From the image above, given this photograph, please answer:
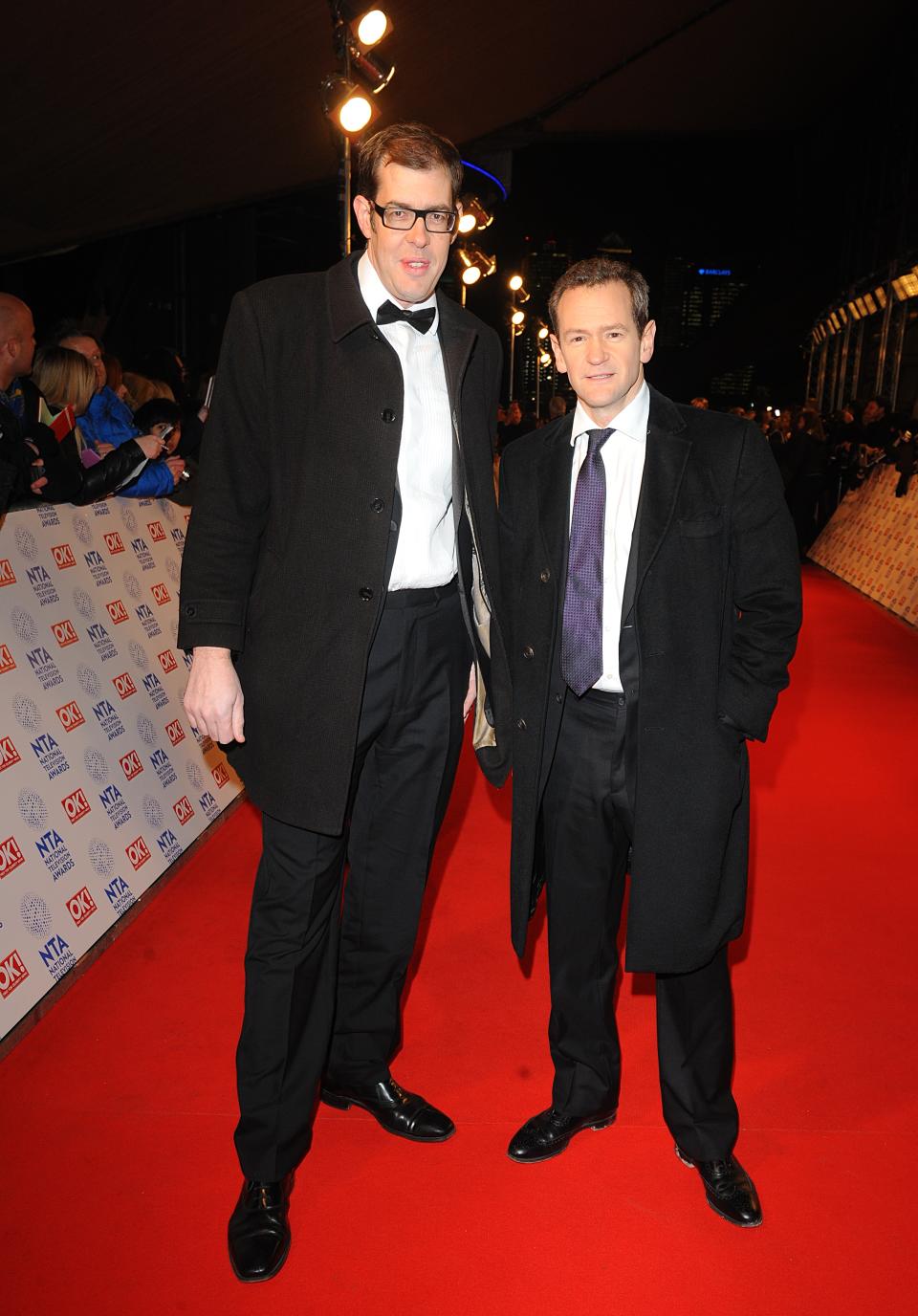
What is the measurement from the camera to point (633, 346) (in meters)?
1.92

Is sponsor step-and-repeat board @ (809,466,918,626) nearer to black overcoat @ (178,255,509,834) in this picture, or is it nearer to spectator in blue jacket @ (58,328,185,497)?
spectator in blue jacket @ (58,328,185,497)

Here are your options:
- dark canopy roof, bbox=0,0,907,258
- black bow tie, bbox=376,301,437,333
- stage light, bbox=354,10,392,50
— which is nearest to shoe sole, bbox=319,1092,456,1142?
black bow tie, bbox=376,301,437,333

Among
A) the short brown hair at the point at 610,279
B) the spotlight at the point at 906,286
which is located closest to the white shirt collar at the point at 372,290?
the short brown hair at the point at 610,279

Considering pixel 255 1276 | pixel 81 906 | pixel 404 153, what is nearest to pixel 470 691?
pixel 404 153

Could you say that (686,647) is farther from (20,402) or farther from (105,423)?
(105,423)

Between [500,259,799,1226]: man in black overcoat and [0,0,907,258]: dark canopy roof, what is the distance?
5053 millimetres

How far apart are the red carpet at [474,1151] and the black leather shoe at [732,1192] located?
0.14 feet

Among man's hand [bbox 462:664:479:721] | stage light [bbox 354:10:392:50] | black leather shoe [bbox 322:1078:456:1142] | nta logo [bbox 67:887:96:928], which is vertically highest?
stage light [bbox 354:10:392:50]

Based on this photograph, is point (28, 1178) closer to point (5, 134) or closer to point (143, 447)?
point (143, 447)

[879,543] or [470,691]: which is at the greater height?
[470,691]

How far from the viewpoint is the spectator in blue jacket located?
442 cm

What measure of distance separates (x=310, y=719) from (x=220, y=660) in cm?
20

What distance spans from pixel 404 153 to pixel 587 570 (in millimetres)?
851

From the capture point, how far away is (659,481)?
1939 millimetres
